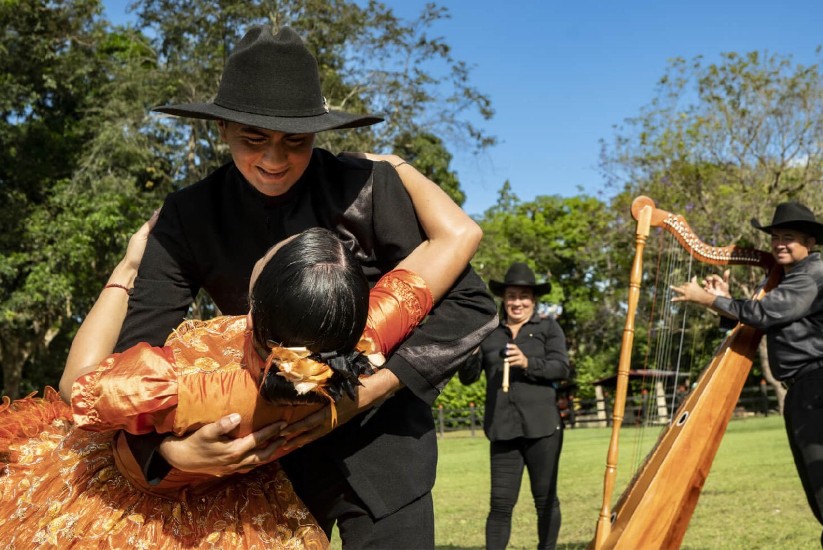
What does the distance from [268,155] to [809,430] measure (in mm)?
4377

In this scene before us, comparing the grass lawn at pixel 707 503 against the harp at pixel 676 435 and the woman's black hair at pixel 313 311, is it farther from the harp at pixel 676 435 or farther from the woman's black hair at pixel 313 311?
the woman's black hair at pixel 313 311

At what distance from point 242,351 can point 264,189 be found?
46 cm

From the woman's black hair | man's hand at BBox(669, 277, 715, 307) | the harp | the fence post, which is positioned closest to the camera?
the woman's black hair

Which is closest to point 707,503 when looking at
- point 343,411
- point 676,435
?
point 676,435

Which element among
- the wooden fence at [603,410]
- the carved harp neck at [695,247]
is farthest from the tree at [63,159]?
the carved harp neck at [695,247]

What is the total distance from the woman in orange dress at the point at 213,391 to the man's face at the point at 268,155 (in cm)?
25

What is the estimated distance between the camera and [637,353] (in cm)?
3856

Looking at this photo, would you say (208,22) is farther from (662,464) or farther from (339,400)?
(339,400)

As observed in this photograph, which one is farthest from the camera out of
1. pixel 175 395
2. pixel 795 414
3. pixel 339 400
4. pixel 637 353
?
pixel 637 353

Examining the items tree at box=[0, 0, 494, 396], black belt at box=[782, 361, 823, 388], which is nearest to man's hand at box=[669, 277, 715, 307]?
black belt at box=[782, 361, 823, 388]

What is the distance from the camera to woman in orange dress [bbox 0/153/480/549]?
1.99 m

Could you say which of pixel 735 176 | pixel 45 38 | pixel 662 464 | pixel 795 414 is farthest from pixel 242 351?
pixel 735 176

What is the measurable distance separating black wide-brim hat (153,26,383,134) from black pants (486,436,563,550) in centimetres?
475

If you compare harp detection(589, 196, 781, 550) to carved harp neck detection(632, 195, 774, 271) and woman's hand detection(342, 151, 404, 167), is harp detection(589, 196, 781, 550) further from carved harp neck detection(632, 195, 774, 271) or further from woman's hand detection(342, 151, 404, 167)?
woman's hand detection(342, 151, 404, 167)
